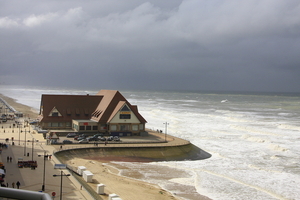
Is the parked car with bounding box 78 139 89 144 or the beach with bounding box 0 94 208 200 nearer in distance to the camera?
the beach with bounding box 0 94 208 200

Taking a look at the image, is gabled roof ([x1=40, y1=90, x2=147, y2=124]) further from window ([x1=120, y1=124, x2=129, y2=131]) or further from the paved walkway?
the paved walkway

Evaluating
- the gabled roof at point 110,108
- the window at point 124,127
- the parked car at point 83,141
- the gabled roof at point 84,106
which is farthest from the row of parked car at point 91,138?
the gabled roof at point 84,106

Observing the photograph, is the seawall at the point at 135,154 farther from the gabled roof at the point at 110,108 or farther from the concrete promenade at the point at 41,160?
the gabled roof at the point at 110,108

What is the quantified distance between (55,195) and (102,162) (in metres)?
16.1

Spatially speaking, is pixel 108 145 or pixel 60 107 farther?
pixel 60 107

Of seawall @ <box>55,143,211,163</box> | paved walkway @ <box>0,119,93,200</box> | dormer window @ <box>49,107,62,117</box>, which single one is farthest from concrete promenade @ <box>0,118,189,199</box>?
dormer window @ <box>49,107,62,117</box>

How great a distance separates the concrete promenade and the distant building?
10.2ft

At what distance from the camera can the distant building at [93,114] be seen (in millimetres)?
56469

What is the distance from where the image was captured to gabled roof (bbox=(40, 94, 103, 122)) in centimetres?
6106

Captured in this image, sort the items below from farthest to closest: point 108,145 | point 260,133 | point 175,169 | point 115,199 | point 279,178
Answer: point 260,133
point 108,145
point 175,169
point 279,178
point 115,199

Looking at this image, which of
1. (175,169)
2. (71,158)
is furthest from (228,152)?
(71,158)

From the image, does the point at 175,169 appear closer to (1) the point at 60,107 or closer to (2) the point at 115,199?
(2) the point at 115,199

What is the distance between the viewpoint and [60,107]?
2441 inches

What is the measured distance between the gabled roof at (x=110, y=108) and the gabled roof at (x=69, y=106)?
193 cm
